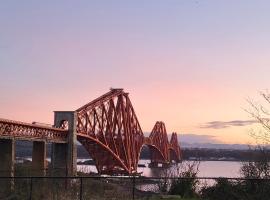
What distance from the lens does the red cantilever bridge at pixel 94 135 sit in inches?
2250

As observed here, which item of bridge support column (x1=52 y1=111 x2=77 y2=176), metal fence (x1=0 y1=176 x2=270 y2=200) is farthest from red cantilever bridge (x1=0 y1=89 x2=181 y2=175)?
metal fence (x1=0 y1=176 x2=270 y2=200)

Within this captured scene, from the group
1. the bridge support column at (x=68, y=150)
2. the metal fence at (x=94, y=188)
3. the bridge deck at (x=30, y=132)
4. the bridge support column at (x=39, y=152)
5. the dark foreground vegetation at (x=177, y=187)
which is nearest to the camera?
the dark foreground vegetation at (x=177, y=187)

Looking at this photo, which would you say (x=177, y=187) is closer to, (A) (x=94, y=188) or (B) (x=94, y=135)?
(A) (x=94, y=188)

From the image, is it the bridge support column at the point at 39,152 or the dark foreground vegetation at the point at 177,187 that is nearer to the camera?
the dark foreground vegetation at the point at 177,187

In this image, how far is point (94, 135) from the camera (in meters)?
85.4

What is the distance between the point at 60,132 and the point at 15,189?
169ft

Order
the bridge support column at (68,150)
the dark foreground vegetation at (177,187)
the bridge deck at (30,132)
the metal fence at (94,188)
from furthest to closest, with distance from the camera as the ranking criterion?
the bridge support column at (68,150)
the bridge deck at (30,132)
the metal fence at (94,188)
the dark foreground vegetation at (177,187)

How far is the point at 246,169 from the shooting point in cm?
1817

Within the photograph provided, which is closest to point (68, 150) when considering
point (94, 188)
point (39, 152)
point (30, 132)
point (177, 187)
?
point (39, 152)

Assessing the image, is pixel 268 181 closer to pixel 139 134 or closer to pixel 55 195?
pixel 55 195

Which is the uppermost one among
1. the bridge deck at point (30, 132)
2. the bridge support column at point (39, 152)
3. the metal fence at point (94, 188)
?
the bridge deck at point (30, 132)

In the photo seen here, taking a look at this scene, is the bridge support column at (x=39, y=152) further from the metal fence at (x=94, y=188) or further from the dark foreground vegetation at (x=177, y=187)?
the metal fence at (x=94, y=188)

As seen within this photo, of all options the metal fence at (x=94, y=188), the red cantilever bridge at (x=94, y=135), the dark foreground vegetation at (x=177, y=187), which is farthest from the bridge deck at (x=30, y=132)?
the metal fence at (x=94, y=188)

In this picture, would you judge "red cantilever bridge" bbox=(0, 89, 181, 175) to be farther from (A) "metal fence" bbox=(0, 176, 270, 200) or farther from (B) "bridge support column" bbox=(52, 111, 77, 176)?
(A) "metal fence" bbox=(0, 176, 270, 200)
